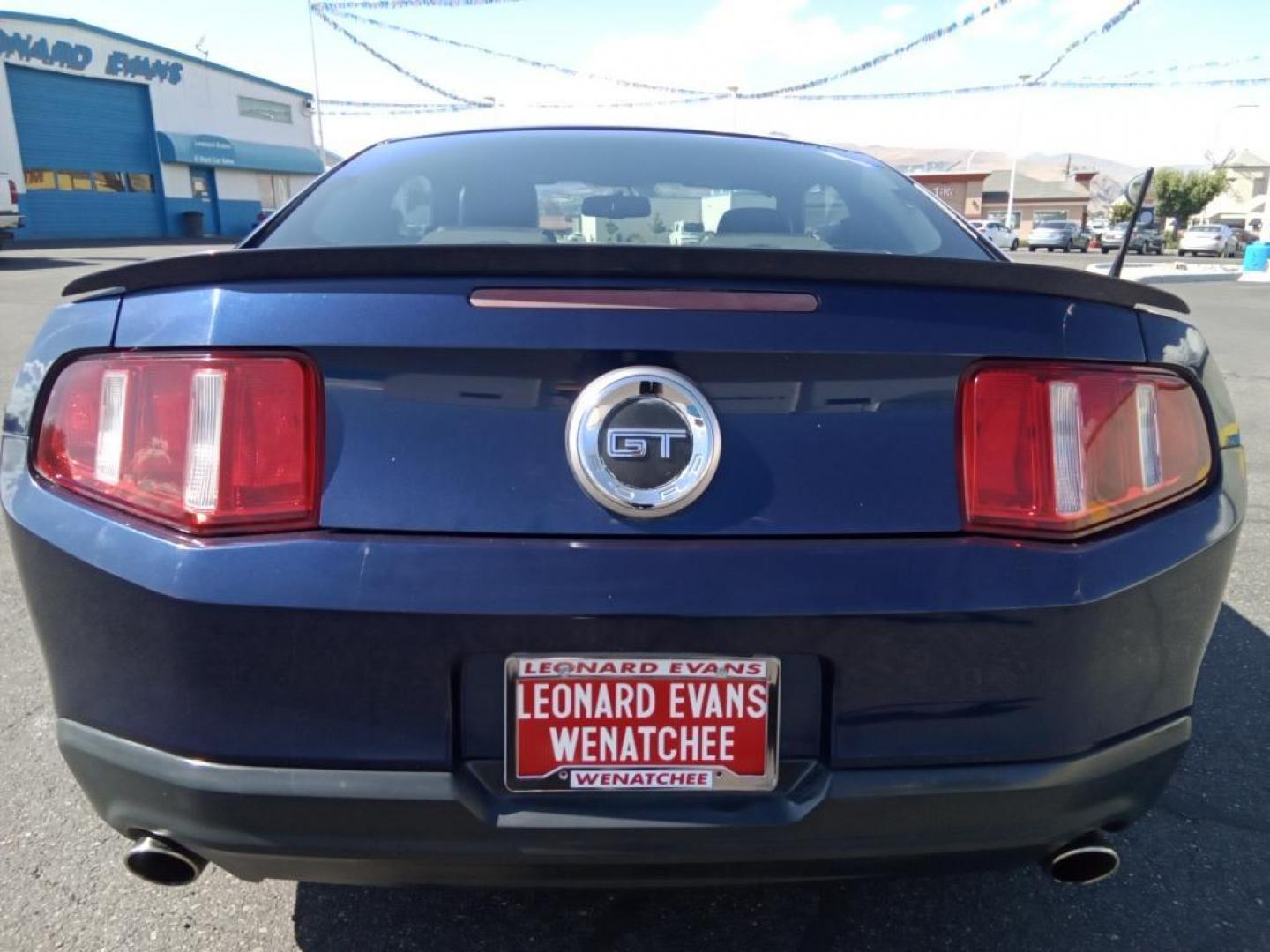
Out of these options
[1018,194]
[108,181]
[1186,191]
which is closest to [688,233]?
[108,181]

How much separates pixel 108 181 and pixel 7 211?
1653cm

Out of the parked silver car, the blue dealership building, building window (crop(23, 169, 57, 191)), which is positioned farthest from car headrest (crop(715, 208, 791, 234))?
the parked silver car

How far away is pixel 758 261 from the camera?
1350 mm

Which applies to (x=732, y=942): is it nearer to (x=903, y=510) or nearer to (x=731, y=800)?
(x=731, y=800)

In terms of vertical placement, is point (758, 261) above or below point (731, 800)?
above

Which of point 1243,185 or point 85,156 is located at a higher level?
point 1243,185

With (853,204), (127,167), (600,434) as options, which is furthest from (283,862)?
(127,167)

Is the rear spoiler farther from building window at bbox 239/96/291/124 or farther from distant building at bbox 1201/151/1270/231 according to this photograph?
distant building at bbox 1201/151/1270/231

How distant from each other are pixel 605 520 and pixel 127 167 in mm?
39386

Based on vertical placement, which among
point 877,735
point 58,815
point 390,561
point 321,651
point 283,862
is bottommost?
point 58,815

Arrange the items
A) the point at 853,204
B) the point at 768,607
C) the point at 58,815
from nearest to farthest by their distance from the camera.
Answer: the point at 768,607 → the point at 58,815 → the point at 853,204

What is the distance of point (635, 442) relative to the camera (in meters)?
1.28

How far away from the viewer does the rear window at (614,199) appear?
7.27 ft

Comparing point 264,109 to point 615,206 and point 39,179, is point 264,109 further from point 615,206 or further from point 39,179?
point 615,206
